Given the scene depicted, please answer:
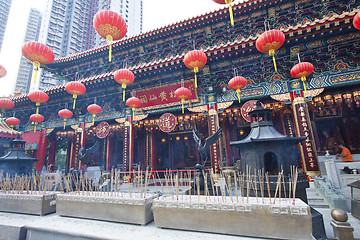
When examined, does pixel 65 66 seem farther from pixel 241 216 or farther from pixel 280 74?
pixel 241 216

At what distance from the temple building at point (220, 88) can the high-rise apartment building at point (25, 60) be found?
41058mm

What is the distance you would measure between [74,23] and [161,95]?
146ft

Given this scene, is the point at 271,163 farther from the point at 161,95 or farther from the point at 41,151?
the point at 41,151

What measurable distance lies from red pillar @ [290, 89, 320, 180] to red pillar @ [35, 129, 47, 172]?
13388mm

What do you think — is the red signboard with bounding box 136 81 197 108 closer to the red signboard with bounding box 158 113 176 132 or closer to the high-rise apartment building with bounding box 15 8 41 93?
the red signboard with bounding box 158 113 176 132

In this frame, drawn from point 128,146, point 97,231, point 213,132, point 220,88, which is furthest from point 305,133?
point 128,146

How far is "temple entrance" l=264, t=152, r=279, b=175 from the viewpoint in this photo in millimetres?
2922

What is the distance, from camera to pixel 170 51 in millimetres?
9961

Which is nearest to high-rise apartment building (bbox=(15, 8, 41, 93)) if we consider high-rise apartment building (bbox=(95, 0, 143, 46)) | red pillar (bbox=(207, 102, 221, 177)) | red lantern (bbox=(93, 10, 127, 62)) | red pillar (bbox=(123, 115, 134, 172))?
high-rise apartment building (bbox=(95, 0, 143, 46))

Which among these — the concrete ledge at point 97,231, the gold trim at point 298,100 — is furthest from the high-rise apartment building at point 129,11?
the concrete ledge at point 97,231

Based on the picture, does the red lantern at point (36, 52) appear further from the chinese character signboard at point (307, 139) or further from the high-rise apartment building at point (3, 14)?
the high-rise apartment building at point (3, 14)

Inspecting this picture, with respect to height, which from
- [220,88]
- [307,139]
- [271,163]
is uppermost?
[220,88]

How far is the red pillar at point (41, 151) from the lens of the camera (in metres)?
10.2

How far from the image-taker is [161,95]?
8.55m
